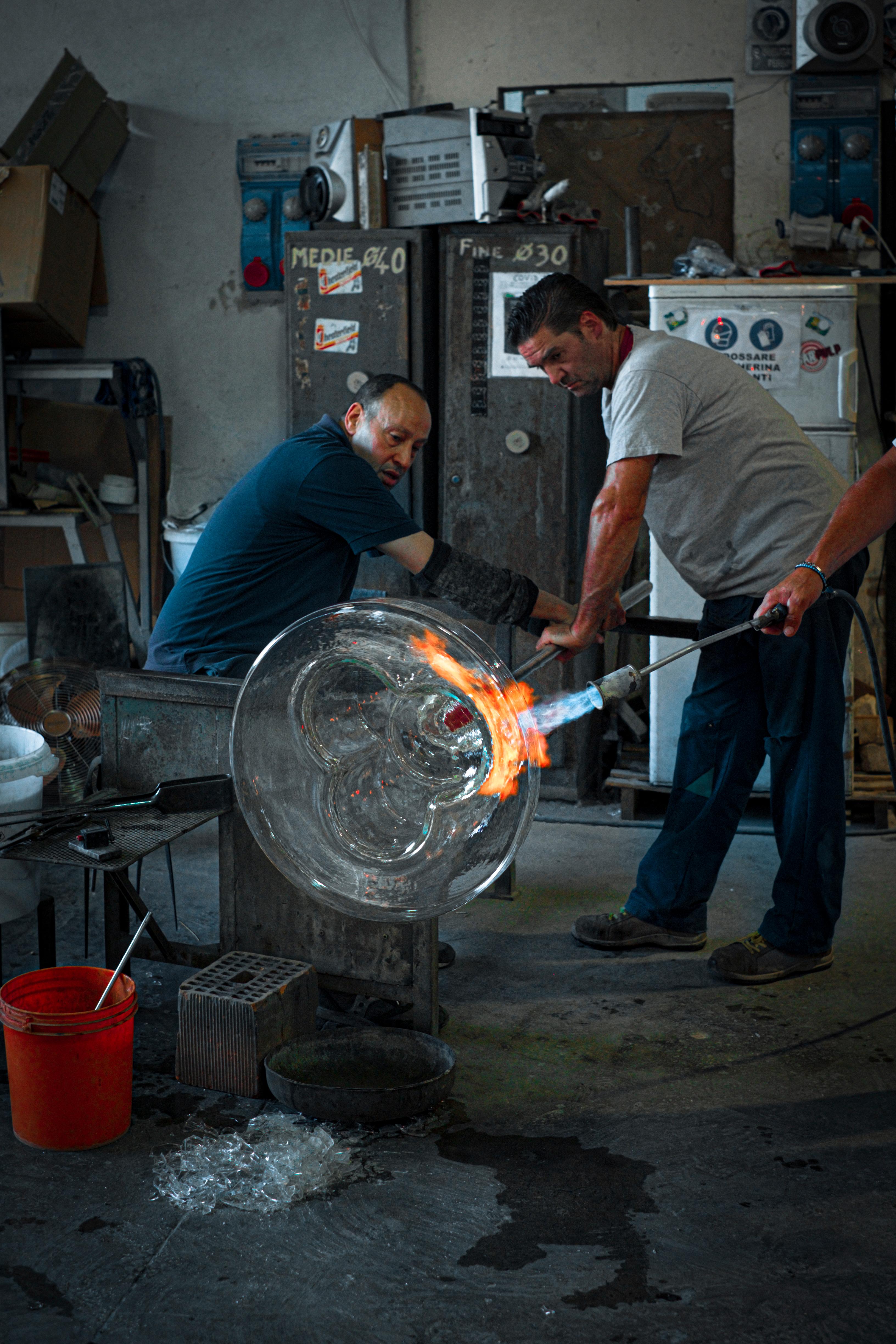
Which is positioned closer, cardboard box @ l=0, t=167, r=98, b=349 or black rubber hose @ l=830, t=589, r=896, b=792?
black rubber hose @ l=830, t=589, r=896, b=792

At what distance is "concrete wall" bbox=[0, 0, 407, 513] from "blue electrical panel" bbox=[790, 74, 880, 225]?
1.75m

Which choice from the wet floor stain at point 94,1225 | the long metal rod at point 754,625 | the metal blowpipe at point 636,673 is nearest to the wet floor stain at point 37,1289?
the wet floor stain at point 94,1225

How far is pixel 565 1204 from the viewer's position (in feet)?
6.70

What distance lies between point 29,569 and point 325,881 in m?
2.74

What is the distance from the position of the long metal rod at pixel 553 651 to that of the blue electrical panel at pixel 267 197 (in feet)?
9.78

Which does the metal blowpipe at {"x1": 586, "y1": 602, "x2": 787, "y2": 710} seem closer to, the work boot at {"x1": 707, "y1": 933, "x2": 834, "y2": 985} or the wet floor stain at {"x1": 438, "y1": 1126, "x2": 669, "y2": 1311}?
the work boot at {"x1": 707, "y1": 933, "x2": 834, "y2": 985}

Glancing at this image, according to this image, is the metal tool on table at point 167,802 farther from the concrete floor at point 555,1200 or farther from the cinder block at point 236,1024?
the concrete floor at point 555,1200

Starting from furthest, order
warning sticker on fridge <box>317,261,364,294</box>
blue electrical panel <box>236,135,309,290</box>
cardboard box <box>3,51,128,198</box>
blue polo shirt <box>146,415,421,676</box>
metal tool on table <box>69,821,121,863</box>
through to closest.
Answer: blue electrical panel <box>236,135,309,290</box>, cardboard box <box>3,51,128,198</box>, warning sticker on fridge <box>317,261,364,294</box>, blue polo shirt <box>146,415,421,676</box>, metal tool on table <box>69,821,121,863</box>

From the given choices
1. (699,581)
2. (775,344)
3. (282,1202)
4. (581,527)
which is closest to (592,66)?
(775,344)

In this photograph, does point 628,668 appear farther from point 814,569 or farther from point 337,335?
point 337,335

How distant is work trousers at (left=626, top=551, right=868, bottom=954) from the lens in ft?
9.50

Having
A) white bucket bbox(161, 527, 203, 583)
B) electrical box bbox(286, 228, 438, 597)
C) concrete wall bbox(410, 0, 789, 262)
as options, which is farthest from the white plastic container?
concrete wall bbox(410, 0, 789, 262)

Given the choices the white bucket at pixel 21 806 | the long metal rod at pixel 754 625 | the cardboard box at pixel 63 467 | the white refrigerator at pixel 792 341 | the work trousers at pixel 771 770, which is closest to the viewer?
the long metal rod at pixel 754 625

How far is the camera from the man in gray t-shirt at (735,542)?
9.36 ft
